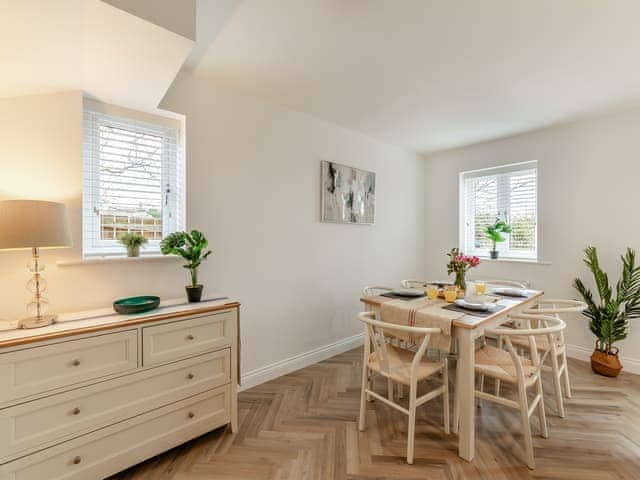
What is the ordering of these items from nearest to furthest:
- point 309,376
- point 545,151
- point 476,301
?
point 476,301
point 309,376
point 545,151

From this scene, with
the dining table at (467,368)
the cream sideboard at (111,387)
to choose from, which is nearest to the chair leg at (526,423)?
the dining table at (467,368)

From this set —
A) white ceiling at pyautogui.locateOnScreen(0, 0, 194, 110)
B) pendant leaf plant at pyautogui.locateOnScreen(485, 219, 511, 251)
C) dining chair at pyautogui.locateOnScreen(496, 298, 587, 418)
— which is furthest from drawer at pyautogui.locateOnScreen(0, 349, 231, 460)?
pendant leaf plant at pyautogui.locateOnScreen(485, 219, 511, 251)

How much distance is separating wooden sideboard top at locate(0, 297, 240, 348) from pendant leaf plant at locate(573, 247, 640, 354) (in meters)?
3.26

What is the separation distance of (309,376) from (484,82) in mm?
2888

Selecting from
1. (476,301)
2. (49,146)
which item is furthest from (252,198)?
(476,301)

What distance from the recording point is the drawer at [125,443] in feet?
4.43

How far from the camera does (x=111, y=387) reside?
152 cm

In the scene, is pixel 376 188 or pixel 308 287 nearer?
pixel 308 287

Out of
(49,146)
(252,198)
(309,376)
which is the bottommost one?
(309,376)

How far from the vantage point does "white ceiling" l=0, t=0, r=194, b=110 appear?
117 cm

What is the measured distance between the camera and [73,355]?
4.66ft

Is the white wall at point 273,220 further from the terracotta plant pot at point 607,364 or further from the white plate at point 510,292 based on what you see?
the terracotta plant pot at point 607,364

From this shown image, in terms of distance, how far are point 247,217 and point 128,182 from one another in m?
0.88

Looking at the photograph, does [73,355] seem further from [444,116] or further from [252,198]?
[444,116]
